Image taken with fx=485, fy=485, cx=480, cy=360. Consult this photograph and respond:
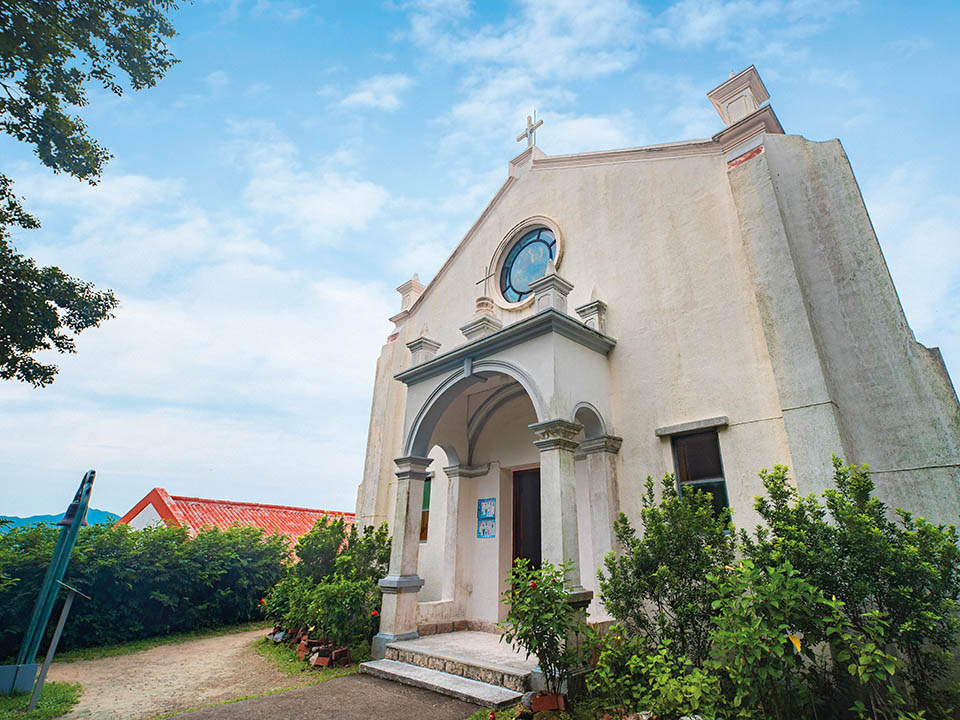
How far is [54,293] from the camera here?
7.28m

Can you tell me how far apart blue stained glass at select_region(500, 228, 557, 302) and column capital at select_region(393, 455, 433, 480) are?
140 inches

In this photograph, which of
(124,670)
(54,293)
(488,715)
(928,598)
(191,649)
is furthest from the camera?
(191,649)

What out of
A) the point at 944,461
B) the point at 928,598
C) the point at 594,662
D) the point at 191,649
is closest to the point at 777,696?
the point at 928,598

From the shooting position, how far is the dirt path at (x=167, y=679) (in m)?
5.23

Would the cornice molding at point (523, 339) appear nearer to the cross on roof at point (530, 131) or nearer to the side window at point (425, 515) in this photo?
the side window at point (425, 515)

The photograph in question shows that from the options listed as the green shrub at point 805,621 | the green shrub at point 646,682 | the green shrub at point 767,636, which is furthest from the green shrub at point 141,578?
the green shrub at point 767,636

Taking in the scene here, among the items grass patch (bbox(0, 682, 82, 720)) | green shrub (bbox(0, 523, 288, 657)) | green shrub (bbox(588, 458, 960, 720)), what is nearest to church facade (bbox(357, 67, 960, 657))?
green shrub (bbox(588, 458, 960, 720))

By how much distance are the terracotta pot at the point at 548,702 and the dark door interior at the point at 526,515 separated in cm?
309

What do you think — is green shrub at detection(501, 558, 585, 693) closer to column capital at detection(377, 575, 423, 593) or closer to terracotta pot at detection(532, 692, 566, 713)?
terracotta pot at detection(532, 692, 566, 713)

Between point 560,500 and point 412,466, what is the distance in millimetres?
2950

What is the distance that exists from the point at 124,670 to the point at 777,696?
803 centimetres

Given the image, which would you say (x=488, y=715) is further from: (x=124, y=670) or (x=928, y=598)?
(x=124, y=670)

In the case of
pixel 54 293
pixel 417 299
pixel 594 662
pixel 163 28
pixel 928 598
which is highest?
pixel 163 28

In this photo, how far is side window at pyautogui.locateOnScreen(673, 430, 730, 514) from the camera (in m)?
5.66
